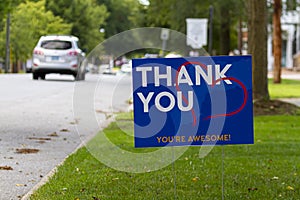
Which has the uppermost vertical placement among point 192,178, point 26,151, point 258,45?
point 258,45

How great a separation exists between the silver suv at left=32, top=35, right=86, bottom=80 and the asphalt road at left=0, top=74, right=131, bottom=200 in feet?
21.5

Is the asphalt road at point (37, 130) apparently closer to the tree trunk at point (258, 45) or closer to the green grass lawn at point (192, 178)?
the green grass lawn at point (192, 178)

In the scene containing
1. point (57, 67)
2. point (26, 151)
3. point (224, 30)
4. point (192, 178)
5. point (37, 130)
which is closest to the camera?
point (192, 178)

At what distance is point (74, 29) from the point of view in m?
78.5

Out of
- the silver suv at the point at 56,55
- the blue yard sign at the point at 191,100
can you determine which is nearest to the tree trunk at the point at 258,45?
the blue yard sign at the point at 191,100

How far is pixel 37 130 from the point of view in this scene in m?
14.1

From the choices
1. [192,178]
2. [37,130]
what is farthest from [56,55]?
[192,178]

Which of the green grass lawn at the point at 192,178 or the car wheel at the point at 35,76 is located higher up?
the green grass lawn at the point at 192,178

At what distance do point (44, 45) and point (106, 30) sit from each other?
63.5 m

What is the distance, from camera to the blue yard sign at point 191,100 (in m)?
6.66

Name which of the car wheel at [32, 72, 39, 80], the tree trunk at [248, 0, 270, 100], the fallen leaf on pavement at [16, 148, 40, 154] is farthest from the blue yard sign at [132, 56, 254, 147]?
the car wheel at [32, 72, 39, 80]

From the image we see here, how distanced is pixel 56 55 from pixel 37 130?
60.1ft

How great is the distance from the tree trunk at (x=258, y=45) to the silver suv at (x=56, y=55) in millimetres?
13854

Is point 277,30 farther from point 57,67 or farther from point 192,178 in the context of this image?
point 192,178
